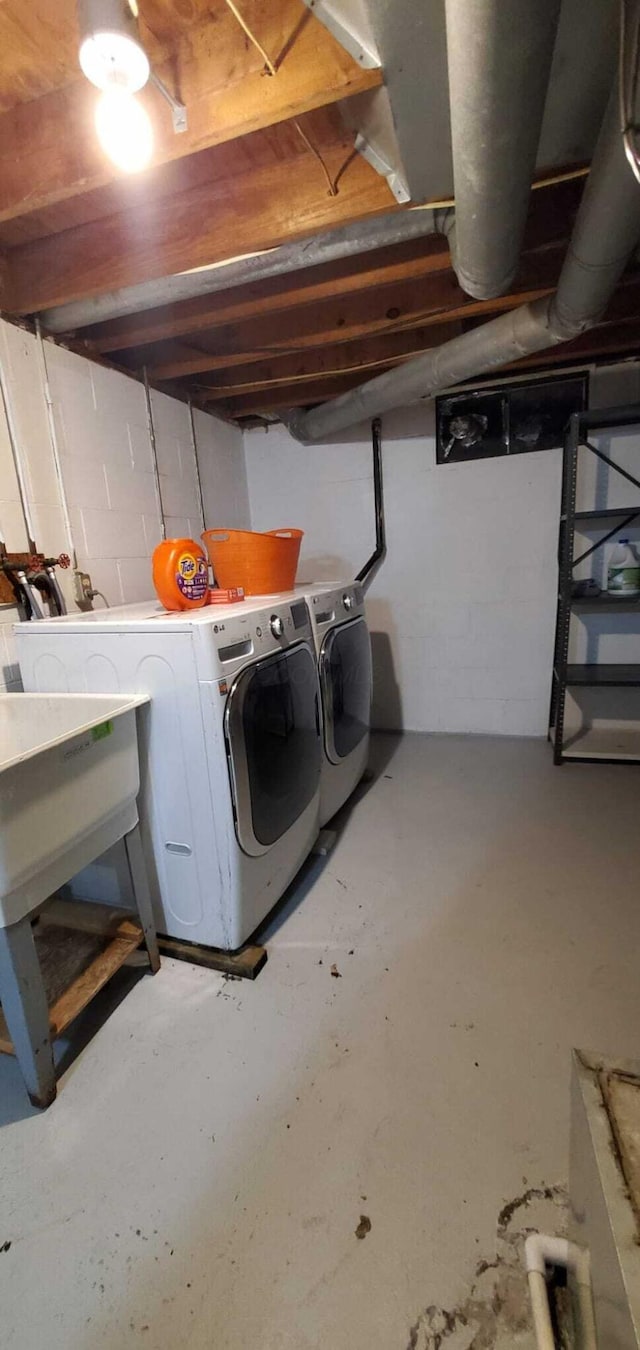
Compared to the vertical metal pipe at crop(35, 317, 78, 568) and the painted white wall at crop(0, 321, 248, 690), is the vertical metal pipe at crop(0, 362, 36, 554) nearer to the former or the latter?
the painted white wall at crop(0, 321, 248, 690)

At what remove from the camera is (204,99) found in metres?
1.07

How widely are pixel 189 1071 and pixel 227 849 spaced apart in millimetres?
523

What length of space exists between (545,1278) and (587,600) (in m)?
2.45

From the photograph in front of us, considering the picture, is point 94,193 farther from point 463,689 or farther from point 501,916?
point 463,689

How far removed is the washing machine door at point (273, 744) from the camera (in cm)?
138

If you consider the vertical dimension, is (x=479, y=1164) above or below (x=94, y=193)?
below

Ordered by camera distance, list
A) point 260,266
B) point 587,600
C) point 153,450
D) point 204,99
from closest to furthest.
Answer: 1. point 204,99
2. point 260,266
3. point 153,450
4. point 587,600

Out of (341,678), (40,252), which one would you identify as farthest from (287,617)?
(40,252)

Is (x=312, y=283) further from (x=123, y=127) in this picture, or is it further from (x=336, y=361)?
(x=123, y=127)

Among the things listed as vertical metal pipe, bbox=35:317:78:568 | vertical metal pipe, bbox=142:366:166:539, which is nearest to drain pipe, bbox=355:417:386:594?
vertical metal pipe, bbox=142:366:166:539

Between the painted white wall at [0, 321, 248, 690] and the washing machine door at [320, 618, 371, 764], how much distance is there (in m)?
0.97

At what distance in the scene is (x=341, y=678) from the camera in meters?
2.15

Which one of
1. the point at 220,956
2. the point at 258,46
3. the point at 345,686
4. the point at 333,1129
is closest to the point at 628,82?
the point at 258,46

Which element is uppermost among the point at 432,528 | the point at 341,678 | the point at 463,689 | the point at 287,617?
the point at 432,528
